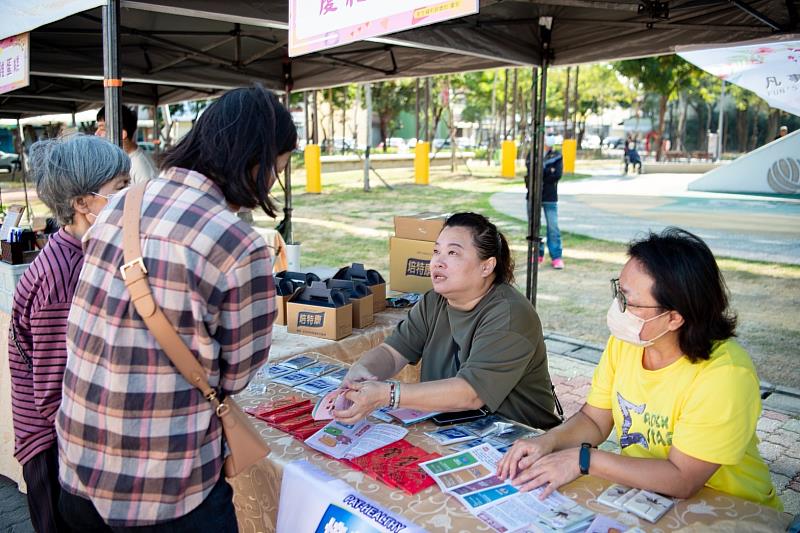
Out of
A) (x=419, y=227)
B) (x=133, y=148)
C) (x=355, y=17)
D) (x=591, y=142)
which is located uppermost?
(x=591, y=142)

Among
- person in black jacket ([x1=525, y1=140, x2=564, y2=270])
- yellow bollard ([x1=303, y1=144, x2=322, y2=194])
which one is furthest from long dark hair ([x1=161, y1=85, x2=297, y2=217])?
yellow bollard ([x1=303, y1=144, x2=322, y2=194])

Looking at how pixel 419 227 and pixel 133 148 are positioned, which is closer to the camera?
pixel 419 227

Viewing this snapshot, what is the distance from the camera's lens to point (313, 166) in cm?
1758

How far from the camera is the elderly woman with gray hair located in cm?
177

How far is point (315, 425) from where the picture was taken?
82.7 inches

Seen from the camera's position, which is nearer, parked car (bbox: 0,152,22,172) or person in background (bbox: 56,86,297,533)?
person in background (bbox: 56,86,297,533)

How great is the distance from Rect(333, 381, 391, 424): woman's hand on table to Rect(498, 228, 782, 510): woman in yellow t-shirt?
472 mm

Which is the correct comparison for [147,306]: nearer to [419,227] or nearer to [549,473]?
[549,473]

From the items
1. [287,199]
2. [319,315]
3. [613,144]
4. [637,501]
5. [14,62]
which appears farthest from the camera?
[613,144]

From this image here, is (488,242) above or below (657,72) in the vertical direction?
below

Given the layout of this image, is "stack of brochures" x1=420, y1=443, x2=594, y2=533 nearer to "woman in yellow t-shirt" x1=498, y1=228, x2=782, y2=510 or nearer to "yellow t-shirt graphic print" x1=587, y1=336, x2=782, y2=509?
"woman in yellow t-shirt" x1=498, y1=228, x2=782, y2=510

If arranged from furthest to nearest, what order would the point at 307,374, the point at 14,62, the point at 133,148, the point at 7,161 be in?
the point at 7,161, the point at 133,148, the point at 14,62, the point at 307,374

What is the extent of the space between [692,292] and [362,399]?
1023 millimetres

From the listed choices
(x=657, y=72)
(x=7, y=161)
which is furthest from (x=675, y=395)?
(x=7, y=161)
